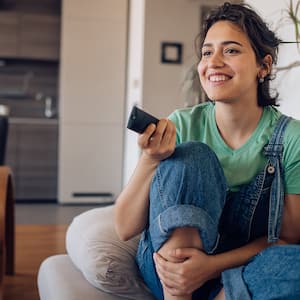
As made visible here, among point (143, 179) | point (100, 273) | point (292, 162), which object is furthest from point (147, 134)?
point (100, 273)

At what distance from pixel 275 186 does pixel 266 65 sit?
13.0 inches

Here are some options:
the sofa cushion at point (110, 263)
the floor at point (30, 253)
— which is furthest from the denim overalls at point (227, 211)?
the floor at point (30, 253)

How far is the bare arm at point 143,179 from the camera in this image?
1.10m

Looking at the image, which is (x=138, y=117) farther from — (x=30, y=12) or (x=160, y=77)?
(x=30, y=12)

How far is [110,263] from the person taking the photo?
1.35 meters

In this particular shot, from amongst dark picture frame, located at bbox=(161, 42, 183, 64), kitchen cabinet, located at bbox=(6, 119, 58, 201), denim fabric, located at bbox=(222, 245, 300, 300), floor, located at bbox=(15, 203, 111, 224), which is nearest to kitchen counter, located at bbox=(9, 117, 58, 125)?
kitchen cabinet, located at bbox=(6, 119, 58, 201)

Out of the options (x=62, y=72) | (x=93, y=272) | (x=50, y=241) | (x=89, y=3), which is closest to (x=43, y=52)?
(x=62, y=72)

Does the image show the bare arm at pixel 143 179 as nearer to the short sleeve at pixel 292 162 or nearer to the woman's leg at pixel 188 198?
the woman's leg at pixel 188 198

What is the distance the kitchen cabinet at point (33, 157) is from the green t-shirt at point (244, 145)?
11.0ft

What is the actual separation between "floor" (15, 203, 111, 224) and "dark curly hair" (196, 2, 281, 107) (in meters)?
A: 2.69

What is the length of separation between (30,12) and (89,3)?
824 millimetres

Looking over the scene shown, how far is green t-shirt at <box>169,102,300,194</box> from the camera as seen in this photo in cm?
119

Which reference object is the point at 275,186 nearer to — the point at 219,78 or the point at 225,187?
the point at 225,187

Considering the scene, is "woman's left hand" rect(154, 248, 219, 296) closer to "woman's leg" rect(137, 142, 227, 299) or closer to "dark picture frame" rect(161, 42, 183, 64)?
"woman's leg" rect(137, 142, 227, 299)
